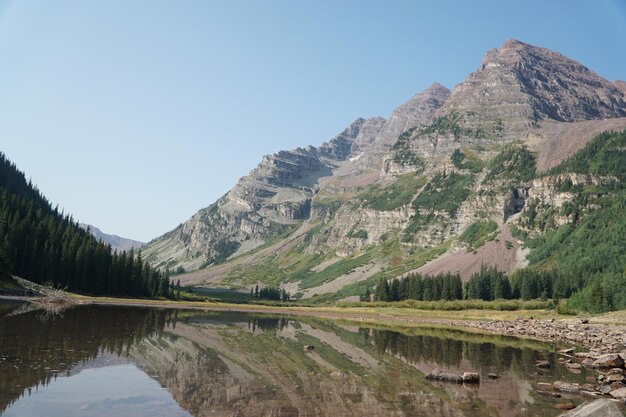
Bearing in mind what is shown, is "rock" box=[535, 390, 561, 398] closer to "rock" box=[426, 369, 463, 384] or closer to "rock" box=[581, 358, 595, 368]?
"rock" box=[426, 369, 463, 384]

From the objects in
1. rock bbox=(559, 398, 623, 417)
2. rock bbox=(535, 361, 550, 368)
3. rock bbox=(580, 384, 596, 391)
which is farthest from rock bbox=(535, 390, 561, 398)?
rock bbox=(535, 361, 550, 368)

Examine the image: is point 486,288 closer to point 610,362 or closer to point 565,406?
point 610,362

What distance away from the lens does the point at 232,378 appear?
31.5 meters

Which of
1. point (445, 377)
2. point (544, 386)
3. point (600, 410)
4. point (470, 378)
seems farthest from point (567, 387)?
point (600, 410)

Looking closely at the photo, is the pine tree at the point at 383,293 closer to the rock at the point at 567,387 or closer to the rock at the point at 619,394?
the rock at the point at 567,387

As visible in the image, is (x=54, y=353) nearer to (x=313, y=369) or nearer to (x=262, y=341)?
(x=313, y=369)

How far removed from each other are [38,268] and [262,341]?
92890mm

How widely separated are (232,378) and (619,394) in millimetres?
25393

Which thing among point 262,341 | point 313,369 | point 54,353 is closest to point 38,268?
point 262,341

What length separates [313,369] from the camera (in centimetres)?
3709

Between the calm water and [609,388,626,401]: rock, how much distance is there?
4.88m

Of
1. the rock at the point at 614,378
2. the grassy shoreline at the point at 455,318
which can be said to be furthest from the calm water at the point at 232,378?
the grassy shoreline at the point at 455,318

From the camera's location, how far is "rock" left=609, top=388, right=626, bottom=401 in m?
28.9

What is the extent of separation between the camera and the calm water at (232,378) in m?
23.6
